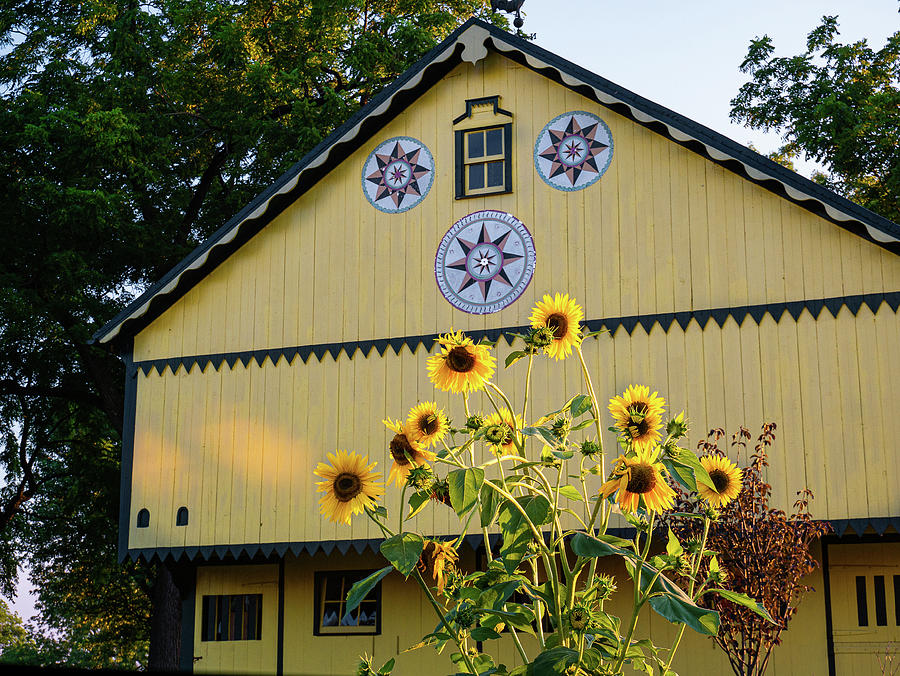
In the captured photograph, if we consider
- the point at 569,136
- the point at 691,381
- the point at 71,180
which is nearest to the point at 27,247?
the point at 71,180

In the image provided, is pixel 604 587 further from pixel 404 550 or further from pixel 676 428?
pixel 404 550

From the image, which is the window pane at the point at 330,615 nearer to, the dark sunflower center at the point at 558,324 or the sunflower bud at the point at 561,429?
the dark sunflower center at the point at 558,324

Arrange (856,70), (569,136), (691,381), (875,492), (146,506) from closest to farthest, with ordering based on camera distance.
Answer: (875,492) → (691,381) → (569,136) → (146,506) → (856,70)

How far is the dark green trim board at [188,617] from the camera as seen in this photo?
18125mm

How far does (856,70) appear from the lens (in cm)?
2734

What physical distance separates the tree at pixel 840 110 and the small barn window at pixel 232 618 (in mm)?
14782

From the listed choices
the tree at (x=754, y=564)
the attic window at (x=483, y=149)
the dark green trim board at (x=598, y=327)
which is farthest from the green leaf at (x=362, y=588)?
the attic window at (x=483, y=149)

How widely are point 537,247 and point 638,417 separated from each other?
11.5 metres

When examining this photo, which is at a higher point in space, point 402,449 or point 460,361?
point 460,361

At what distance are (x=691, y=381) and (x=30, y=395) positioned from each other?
16.3 metres

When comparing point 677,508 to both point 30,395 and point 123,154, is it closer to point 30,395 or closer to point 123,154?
point 123,154

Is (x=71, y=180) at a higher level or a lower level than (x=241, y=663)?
higher

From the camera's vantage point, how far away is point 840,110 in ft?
82.5

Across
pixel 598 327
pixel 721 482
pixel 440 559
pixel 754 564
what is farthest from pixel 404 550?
pixel 598 327
